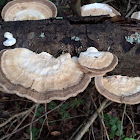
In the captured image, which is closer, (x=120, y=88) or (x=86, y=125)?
(x=120, y=88)

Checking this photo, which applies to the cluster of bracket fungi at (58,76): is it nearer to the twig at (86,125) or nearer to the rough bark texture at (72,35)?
the rough bark texture at (72,35)

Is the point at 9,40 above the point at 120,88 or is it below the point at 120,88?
above

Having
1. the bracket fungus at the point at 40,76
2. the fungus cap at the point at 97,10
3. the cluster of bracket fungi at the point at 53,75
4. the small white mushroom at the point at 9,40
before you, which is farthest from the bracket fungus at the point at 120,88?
the fungus cap at the point at 97,10

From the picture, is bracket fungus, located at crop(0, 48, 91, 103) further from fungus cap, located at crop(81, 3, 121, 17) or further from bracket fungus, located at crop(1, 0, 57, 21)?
fungus cap, located at crop(81, 3, 121, 17)

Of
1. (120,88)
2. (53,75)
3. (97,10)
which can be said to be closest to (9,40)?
(53,75)

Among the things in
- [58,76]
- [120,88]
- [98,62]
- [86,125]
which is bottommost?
[86,125]

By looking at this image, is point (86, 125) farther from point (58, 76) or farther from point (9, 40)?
point (9, 40)

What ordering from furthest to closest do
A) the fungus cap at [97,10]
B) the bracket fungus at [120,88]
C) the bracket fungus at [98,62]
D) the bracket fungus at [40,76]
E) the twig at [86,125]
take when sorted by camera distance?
the fungus cap at [97,10] → the twig at [86,125] → the bracket fungus at [120,88] → the bracket fungus at [98,62] → the bracket fungus at [40,76]

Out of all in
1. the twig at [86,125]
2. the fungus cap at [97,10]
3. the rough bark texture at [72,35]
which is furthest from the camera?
the fungus cap at [97,10]

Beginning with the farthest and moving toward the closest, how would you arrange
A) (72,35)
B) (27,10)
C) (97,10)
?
(97,10), (27,10), (72,35)
